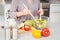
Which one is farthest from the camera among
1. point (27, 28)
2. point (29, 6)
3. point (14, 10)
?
point (29, 6)

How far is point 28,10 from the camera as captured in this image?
2.13 metres

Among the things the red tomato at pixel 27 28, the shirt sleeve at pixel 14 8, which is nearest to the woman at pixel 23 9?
the shirt sleeve at pixel 14 8

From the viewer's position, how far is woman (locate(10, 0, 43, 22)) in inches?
81.5

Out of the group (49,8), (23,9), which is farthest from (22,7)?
(49,8)

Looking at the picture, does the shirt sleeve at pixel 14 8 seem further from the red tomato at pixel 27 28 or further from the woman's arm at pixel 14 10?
the red tomato at pixel 27 28

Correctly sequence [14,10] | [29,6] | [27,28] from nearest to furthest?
[27,28], [14,10], [29,6]

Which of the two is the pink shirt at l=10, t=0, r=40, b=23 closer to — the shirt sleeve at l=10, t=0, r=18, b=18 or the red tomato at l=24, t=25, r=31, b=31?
the shirt sleeve at l=10, t=0, r=18, b=18

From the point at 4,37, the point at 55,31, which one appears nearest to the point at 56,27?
the point at 55,31

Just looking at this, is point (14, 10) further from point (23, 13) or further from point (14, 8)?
point (23, 13)

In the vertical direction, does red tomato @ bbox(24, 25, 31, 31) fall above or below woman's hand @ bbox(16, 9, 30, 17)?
below

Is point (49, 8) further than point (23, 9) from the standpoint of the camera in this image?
Yes

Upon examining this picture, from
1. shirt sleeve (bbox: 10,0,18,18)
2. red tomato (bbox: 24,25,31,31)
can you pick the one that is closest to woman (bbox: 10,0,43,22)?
shirt sleeve (bbox: 10,0,18,18)

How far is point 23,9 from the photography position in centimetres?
210

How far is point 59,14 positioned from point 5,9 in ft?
2.68
